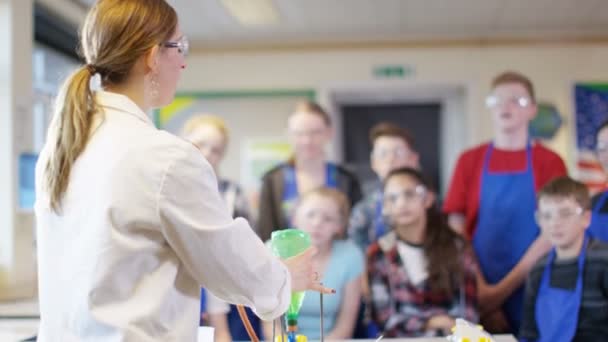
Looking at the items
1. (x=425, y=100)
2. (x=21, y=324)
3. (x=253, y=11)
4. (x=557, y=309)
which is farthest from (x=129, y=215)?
(x=425, y=100)

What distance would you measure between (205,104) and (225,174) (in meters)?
0.56

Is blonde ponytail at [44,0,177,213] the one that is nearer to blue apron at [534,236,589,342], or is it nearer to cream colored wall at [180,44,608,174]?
blue apron at [534,236,589,342]

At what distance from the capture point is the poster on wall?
4.75m

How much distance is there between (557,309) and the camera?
1.94m

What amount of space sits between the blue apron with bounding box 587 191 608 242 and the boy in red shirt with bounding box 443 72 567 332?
0.20 m

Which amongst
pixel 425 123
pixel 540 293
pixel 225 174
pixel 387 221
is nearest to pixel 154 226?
pixel 540 293

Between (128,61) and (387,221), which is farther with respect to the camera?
(387,221)

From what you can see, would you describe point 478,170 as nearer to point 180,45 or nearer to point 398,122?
point 180,45

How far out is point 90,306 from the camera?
35.6 inches

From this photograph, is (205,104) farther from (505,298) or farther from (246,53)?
(505,298)

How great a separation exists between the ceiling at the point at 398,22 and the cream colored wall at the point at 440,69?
0.09 metres

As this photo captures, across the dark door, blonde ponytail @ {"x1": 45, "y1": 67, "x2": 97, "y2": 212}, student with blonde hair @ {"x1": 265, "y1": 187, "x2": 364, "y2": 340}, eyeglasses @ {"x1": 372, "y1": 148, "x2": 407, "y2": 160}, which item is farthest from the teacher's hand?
the dark door

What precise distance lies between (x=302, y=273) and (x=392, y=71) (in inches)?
159

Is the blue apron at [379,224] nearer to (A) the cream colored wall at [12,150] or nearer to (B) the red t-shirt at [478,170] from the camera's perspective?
(B) the red t-shirt at [478,170]
